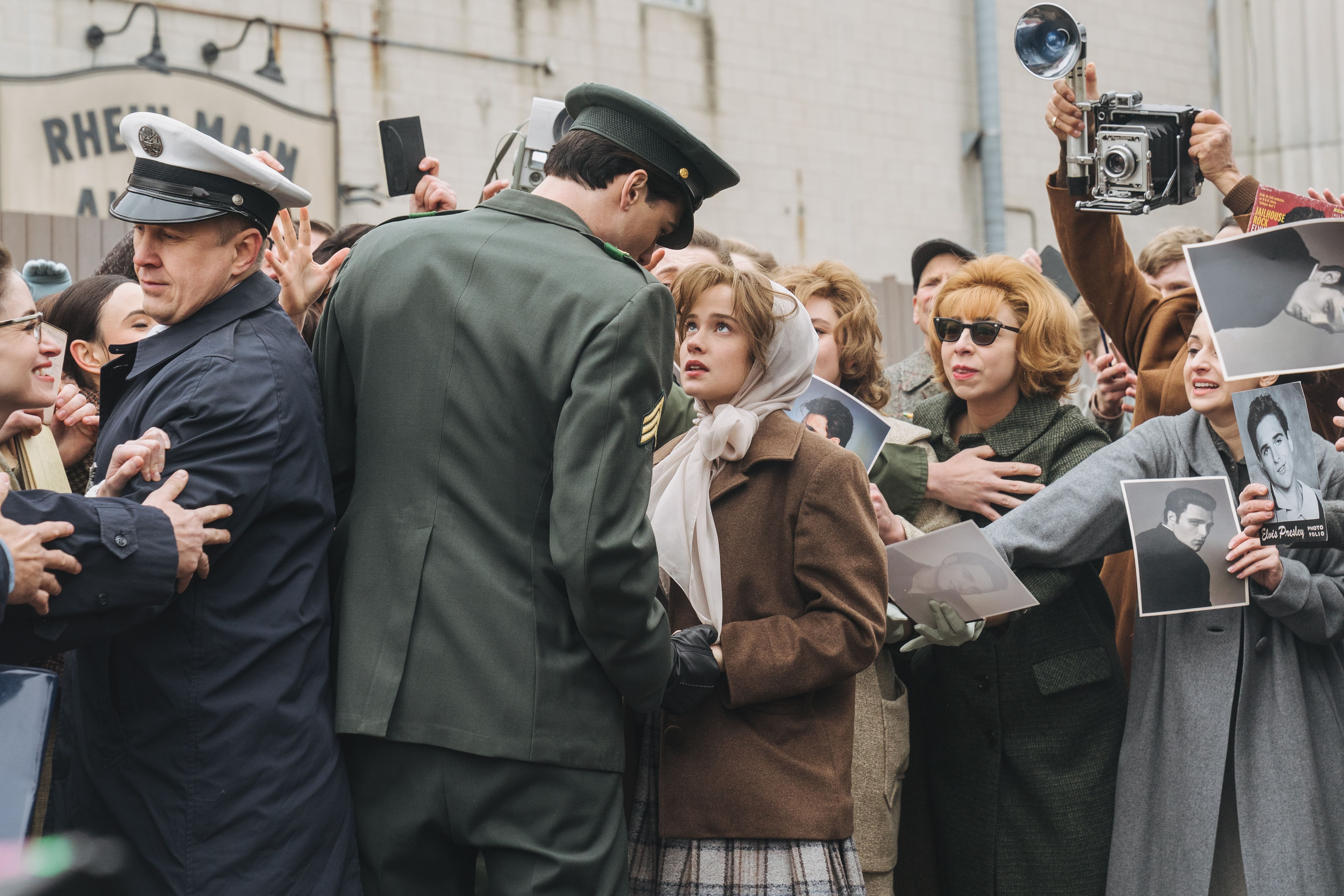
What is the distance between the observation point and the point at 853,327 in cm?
354

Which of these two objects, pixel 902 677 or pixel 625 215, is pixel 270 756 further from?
pixel 902 677

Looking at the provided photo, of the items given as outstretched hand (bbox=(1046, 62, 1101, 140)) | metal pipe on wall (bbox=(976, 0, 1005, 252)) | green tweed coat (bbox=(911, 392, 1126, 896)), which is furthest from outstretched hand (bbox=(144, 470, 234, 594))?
metal pipe on wall (bbox=(976, 0, 1005, 252))

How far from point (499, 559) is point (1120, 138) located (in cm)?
211

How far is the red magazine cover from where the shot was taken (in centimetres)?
285

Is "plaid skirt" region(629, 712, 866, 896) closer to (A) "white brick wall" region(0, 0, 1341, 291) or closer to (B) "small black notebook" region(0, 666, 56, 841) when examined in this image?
(B) "small black notebook" region(0, 666, 56, 841)

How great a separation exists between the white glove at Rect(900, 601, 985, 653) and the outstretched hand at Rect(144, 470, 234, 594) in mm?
1528

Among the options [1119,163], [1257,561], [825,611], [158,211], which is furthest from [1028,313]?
[158,211]

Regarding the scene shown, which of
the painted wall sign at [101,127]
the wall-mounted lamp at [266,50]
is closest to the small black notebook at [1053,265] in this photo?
the painted wall sign at [101,127]

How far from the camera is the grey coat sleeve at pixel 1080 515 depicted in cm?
281

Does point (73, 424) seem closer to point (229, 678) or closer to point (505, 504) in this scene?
point (229, 678)

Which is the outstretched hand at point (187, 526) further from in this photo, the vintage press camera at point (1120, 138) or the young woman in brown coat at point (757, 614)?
the vintage press camera at point (1120, 138)

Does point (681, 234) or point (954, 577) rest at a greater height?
point (681, 234)

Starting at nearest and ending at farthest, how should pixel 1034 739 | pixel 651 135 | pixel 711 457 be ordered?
pixel 651 135 < pixel 711 457 < pixel 1034 739

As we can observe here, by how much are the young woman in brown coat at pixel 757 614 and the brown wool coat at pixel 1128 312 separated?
106 cm
